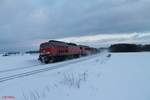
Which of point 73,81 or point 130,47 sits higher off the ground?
point 130,47

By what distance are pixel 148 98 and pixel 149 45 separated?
448 feet

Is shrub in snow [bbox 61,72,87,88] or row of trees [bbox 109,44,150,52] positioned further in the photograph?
row of trees [bbox 109,44,150,52]

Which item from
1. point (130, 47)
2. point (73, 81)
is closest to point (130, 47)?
point (130, 47)

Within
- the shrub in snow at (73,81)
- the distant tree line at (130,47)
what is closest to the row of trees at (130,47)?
the distant tree line at (130,47)

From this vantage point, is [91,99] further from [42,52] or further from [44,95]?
[42,52]

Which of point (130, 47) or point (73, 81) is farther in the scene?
point (130, 47)

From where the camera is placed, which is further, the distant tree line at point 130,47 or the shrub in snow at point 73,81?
the distant tree line at point 130,47

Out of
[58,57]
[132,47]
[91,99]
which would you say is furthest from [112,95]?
[132,47]

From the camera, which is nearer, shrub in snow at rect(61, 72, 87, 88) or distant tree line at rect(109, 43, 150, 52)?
shrub in snow at rect(61, 72, 87, 88)

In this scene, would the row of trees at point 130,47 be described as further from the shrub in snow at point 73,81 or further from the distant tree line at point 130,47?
the shrub in snow at point 73,81

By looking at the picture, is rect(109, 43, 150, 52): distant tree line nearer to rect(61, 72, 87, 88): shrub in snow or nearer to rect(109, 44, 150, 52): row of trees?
rect(109, 44, 150, 52): row of trees

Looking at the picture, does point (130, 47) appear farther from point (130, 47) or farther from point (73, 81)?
point (73, 81)

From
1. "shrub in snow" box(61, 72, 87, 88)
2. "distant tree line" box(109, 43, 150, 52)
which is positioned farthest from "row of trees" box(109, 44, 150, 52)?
"shrub in snow" box(61, 72, 87, 88)

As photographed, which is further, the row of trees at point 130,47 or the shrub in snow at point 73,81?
the row of trees at point 130,47
